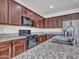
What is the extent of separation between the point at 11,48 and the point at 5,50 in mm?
265

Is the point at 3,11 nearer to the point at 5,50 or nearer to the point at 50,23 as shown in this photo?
the point at 5,50

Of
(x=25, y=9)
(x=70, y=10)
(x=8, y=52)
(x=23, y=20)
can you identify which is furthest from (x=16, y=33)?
(x=70, y=10)

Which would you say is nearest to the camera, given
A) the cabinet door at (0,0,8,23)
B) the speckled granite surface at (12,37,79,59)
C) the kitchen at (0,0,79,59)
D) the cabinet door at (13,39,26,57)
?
the speckled granite surface at (12,37,79,59)

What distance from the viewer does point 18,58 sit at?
2.43 feet

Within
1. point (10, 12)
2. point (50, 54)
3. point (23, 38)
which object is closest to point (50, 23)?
point (23, 38)

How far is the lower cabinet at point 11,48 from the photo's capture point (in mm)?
2398

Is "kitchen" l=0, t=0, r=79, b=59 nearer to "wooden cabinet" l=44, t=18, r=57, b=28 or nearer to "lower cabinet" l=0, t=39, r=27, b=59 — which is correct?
"lower cabinet" l=0, t=39, r=27, b=59

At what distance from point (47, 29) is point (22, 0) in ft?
13.6

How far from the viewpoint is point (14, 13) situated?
344 centimetres

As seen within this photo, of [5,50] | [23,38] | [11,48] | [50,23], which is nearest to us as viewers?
[5,50]

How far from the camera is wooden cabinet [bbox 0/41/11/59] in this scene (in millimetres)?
2351

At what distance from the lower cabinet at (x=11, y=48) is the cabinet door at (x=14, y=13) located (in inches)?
27.6

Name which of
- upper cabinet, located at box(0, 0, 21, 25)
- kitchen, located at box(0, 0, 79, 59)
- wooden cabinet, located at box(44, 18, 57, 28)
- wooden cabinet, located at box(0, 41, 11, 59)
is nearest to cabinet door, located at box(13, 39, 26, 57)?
kitchen, located at box(0, 0, 79, 59)

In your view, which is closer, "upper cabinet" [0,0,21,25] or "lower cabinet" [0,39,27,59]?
"lower cabinet" [0,39,27,59]
